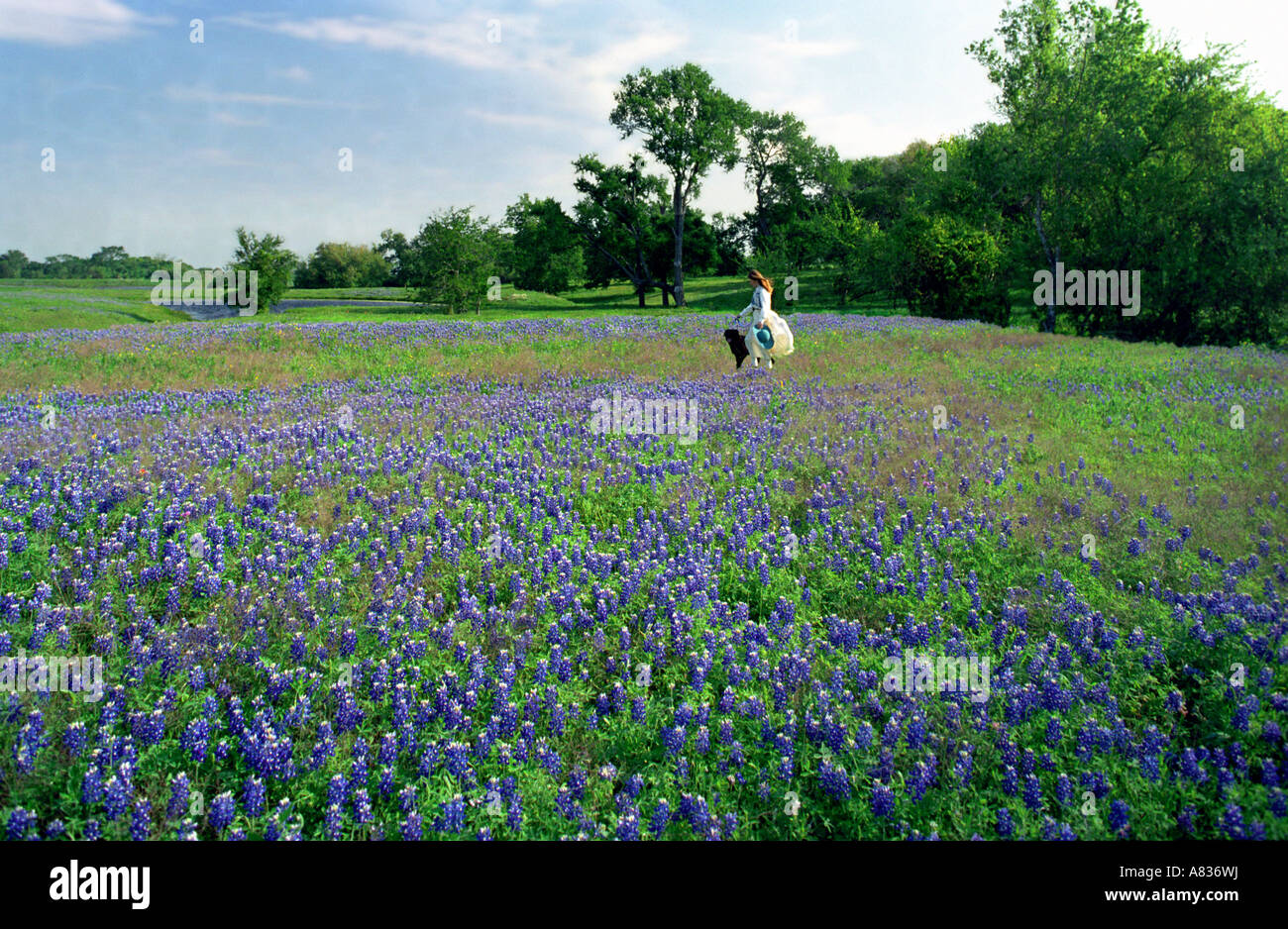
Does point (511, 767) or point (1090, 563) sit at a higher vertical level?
point (1090, 563)

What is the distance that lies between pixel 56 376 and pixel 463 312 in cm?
3180

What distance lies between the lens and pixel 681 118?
5041cm
